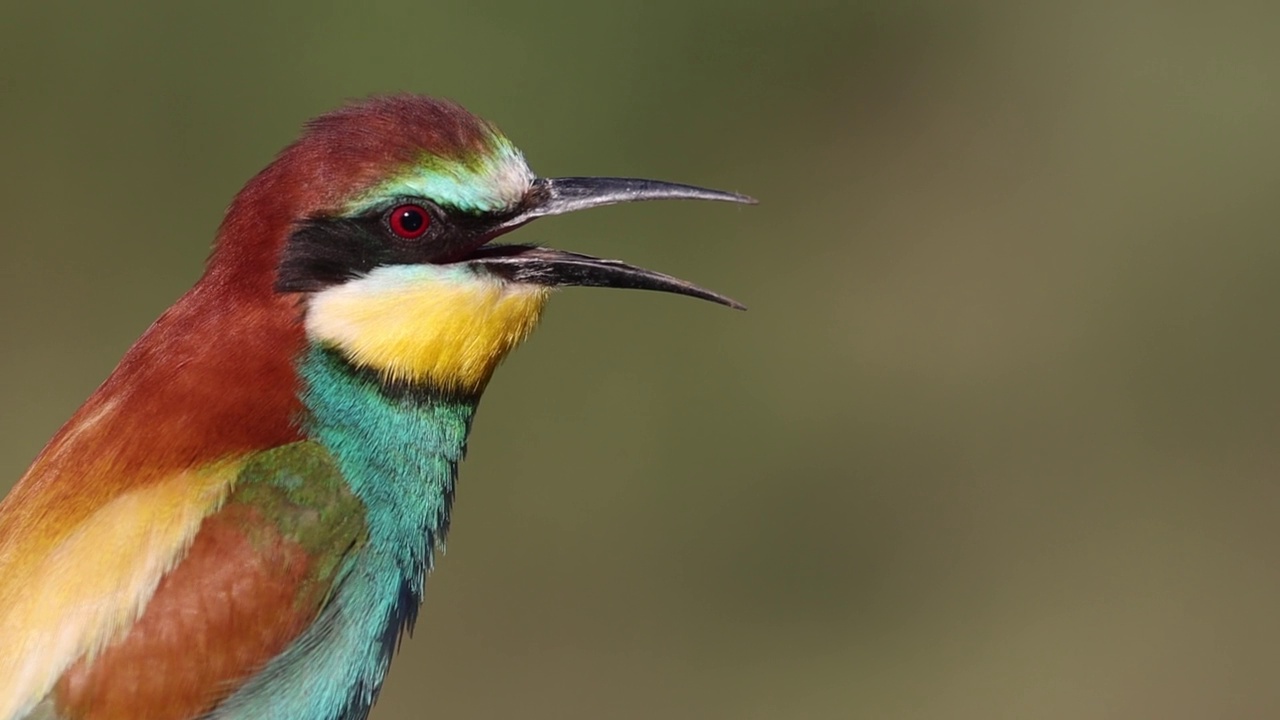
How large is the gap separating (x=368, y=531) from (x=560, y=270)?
435 mm

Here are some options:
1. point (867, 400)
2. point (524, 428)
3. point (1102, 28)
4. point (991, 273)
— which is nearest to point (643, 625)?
point (524, 428)

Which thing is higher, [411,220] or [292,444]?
[411,220]

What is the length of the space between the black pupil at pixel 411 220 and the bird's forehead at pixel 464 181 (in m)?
0.02

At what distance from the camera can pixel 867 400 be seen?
5.62 meters

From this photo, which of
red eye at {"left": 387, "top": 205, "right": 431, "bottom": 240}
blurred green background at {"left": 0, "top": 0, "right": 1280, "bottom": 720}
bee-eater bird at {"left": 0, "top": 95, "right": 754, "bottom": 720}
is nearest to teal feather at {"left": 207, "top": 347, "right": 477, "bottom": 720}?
bee-eater bird at {"left": 0, "top": 95, "right": 754, "bottom": 720}

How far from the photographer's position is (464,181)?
248 centimetres

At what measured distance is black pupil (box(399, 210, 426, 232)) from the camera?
7.98ft

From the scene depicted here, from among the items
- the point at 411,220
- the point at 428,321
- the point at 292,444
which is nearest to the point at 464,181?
the point at 411,220

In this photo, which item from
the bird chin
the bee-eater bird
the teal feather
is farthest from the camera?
the bird chin

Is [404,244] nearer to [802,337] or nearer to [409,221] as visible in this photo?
[409,221]

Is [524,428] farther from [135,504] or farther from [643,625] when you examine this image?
[135,504]

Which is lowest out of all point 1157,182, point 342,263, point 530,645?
point 530,645

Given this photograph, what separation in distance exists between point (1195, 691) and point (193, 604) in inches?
129

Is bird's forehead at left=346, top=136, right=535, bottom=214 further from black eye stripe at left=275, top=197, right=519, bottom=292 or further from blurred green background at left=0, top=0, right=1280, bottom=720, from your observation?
blurred green background at left=0, top=0, right=1280, bottom=720
